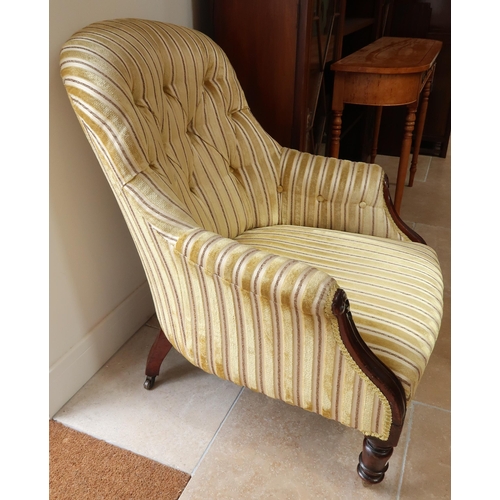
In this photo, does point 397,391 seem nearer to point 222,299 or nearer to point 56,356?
point 222,299

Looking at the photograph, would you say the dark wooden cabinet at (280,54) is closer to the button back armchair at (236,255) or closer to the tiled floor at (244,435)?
the button back armchair at (236,255)

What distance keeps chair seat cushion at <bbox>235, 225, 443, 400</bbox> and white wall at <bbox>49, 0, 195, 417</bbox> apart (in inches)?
15.4

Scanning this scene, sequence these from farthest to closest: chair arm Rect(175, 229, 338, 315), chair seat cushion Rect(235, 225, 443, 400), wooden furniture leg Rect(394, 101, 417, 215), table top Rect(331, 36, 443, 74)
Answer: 1. wooden furniture leg Rect(394, 101, 417, 215)
2. table top Rect(331, 36, 443, 74)
3. chair seat cushion Rect(235, 225, 443, 400)
4. chair arm Rect(175, 229, 338, 315)

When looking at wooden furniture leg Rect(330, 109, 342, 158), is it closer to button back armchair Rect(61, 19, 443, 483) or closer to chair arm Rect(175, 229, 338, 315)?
button back armchair Rect(61, 19, 443, 483)

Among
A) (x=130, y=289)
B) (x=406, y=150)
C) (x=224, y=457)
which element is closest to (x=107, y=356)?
(x=130, y=289)

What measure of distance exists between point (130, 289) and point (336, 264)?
0.70m

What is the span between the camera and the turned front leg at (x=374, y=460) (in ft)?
3.36

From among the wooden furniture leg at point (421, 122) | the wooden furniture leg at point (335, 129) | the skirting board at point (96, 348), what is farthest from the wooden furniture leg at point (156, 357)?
the wooden furniture leg at point (421, 122)

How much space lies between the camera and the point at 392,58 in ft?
5.97

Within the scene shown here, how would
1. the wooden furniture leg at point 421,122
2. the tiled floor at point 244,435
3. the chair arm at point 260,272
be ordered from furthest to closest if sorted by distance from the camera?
the wooden furniture leg at point 421,122
the tiled floor at point 244,435
the chair arm at point 260,272

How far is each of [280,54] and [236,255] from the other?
2.91 feet

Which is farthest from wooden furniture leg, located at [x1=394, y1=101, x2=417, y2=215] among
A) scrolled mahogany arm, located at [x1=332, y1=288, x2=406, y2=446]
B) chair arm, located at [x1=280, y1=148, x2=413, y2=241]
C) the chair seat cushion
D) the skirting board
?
scrolled mahogany arm, located at [x1=332, y1=288, x2=406, y2=446]

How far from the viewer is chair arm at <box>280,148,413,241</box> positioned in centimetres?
137

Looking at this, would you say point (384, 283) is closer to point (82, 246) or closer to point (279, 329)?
point (279, 329)
